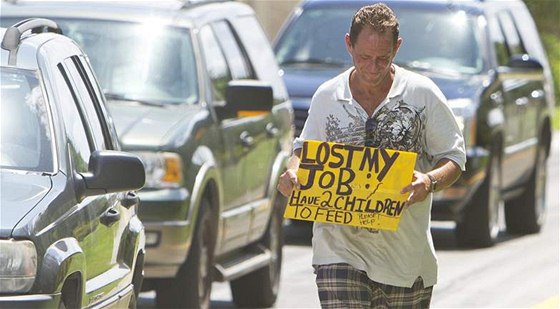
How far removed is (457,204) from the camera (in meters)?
16.1

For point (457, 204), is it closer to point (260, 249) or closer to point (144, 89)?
point (260, 249)

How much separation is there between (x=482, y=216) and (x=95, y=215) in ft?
31.0

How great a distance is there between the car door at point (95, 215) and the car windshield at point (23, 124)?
0.53ft

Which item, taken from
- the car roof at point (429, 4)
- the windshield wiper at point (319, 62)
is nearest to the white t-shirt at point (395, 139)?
the windshield wiper at point (319, 62)

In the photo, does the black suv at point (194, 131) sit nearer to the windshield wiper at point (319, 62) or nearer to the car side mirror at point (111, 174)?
the car side mirror at point (111, 174)

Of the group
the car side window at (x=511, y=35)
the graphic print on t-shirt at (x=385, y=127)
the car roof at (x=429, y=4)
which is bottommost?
the car side window at (x=511, y=35)

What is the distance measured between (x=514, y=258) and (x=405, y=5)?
2.79 meters

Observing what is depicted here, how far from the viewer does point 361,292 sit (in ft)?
23.8

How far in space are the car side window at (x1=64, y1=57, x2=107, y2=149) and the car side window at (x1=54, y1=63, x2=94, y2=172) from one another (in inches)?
3.3

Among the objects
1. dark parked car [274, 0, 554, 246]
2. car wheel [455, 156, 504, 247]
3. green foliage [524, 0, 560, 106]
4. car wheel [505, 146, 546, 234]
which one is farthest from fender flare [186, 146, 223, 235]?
green foliage [524, 0, 560, 106]

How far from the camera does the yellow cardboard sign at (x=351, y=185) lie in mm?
7152

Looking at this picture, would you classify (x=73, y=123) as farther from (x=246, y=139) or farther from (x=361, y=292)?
(x=246, y=139)

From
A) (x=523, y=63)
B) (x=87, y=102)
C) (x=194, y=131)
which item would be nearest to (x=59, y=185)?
(x=87, y=102)

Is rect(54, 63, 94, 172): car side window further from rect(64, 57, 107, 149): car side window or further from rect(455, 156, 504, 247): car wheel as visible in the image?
rect(455, 156, 504, 247): car wheel
